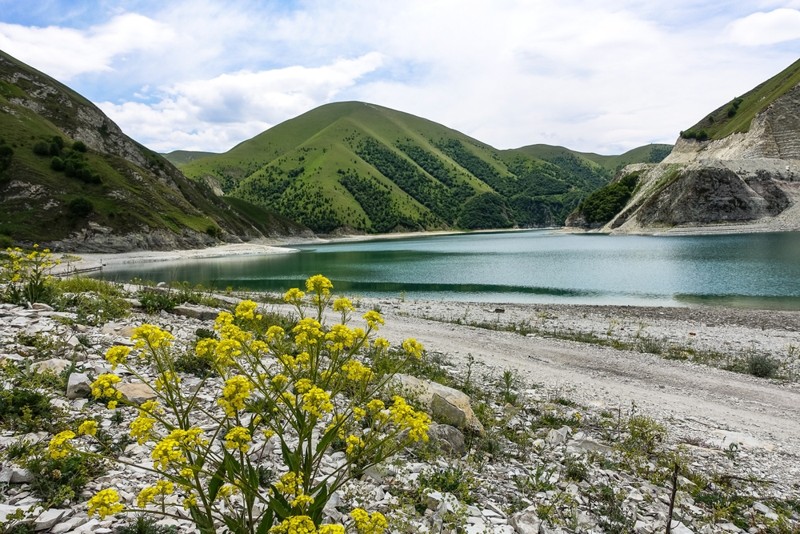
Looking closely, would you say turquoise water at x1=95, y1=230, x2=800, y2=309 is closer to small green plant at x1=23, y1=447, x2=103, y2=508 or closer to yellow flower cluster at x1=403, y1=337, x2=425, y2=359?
small green plant at x1=23, y1=447, x2=103, y2=508

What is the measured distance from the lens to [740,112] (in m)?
179

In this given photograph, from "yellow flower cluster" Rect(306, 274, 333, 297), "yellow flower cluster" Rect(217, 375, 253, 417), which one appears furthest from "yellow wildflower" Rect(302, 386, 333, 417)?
"yellow flower cluster" Rect(306, 274, 333, 297)

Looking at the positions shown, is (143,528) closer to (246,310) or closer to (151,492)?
(151,492)

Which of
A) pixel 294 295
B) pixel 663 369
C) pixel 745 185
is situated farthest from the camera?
pixel 745 185

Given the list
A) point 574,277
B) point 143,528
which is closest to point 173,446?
point 143,528

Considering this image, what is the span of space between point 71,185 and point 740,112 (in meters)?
238

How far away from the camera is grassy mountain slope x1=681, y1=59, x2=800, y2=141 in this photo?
15538 cm

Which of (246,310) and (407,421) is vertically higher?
(246,310)

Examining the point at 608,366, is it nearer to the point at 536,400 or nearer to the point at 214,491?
the point at 536,400

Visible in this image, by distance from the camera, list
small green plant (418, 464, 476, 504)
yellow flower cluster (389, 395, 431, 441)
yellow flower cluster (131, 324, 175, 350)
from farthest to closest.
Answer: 1. small green plant (418, 464, 476, 504)
2. yellow flower cluster (389, 395, 431, 441)
3. yellow flower cluster (131, 324, 175, 350)

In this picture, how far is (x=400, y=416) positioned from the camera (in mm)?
4293

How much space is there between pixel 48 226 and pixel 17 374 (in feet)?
336

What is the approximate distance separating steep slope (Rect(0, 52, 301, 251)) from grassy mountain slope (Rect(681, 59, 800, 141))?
191m

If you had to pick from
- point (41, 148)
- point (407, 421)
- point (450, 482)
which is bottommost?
point (450, 482)
